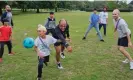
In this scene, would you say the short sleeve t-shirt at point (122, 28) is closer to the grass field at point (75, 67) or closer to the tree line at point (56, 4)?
the grass field at point (75, 67)

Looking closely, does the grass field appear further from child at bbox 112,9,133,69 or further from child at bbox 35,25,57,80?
child at bbox 112,9,133,69

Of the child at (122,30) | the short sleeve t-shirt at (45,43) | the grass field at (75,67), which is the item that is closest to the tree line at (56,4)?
the grass field at (75,67)

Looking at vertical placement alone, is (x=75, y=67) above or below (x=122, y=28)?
below

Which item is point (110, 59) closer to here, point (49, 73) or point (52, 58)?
point (52, 58)

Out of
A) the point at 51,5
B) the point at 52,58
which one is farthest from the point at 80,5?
the point at 52,58

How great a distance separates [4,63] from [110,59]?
3.83 meters

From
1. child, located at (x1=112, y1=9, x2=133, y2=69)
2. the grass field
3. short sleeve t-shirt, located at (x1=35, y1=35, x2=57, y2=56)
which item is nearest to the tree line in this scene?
the grass field

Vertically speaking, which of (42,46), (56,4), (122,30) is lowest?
(56,4)

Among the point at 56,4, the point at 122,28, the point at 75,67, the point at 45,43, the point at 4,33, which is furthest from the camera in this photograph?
the point at 56,4

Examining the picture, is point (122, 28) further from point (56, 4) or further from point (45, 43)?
point (56, 4)

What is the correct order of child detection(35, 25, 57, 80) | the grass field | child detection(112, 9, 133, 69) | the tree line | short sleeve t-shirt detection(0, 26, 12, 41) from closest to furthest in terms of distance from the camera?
child detection(35, 25, 57, 80) < the grass field < child detection(112, 9, 133, 69) < short sleeve t-shirt detection(0, 26, 12, 41) < the tree line

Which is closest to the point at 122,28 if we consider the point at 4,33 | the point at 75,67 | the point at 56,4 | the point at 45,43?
the point at 75,67

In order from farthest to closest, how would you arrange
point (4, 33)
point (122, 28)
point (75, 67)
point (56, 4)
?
point (56, 4)
point (4, 33)
point (75, 67)
point (122, 28)

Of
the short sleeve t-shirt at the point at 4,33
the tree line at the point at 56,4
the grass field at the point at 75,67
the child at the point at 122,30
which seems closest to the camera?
the grass field at the point at 75,67
